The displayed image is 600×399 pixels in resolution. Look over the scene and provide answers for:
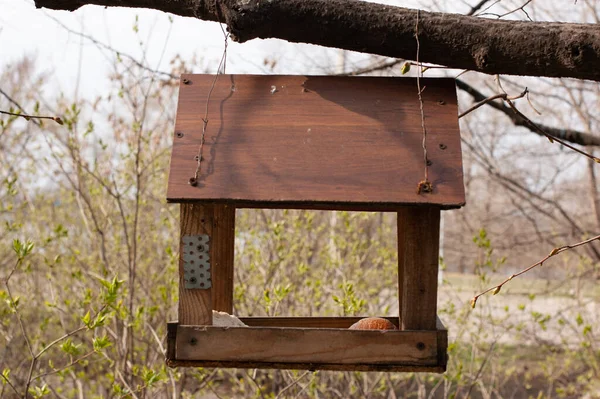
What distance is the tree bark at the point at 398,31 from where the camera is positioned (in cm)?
160

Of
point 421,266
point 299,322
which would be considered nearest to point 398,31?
point 421,266

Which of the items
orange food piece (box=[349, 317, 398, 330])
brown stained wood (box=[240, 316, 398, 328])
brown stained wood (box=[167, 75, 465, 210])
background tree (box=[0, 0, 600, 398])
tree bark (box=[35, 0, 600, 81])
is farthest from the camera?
background tree (box=[0, 0, 600, 398])

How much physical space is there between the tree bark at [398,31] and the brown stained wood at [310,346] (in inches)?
28.3

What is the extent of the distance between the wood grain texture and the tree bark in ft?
2.36

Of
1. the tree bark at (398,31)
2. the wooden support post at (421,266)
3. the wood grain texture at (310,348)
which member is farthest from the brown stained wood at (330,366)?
the tree bark at (398,31)

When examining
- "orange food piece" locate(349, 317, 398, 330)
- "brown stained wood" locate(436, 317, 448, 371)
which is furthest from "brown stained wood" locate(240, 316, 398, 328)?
"brown stained wood" locate(436, 317, 448, 371)

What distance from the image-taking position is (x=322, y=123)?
185cm

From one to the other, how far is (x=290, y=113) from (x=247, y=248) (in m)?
2.58

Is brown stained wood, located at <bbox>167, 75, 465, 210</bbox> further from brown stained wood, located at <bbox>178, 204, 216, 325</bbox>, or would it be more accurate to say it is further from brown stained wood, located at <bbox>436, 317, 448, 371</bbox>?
brown stained wood, located at <bbox>436, 317, 448, 371</bbox>

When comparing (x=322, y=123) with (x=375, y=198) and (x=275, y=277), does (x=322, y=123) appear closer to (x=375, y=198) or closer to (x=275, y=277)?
(x=375, y=198)

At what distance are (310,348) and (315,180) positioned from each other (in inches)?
17.2

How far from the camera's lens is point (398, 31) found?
5.46ft

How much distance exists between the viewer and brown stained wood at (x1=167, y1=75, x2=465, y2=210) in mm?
1714

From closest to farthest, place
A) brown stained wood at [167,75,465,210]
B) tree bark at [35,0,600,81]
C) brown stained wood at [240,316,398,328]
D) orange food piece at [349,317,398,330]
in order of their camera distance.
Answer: tree bark at [35,0,600,81], brown stained wood at [167,75,465,210], orange food piece at [349,317,398,330], brown stained wood at [240,316,398,328]
